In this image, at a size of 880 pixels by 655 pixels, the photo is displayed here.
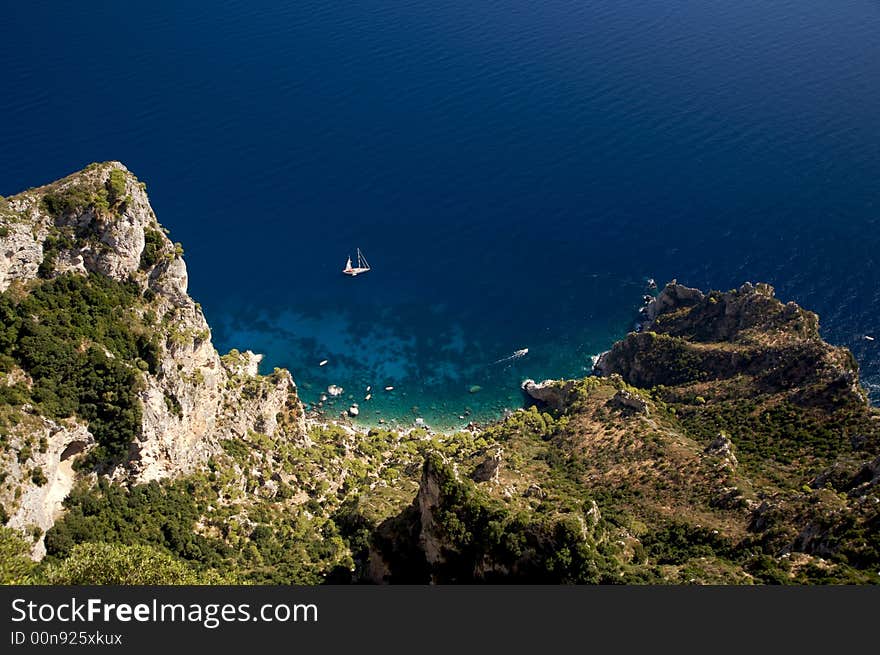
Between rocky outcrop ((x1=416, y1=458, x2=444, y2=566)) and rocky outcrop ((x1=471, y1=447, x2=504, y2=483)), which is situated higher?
rocky outcrop ((x1=471, y1=447, x2=504, y2=483))

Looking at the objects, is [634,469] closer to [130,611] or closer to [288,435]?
[288,435]

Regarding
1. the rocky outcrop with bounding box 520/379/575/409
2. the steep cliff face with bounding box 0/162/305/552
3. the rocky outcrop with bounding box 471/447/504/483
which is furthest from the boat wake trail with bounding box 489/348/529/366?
the steep cliff face with bounding box 0/162/305/552

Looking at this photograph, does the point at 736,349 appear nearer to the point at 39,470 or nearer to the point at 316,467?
the point at 316,467

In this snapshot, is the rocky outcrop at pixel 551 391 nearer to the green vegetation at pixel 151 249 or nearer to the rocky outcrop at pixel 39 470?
the green vegetation at pixel 151 249

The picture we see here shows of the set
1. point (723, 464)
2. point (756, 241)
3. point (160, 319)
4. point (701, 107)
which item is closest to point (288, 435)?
point (160, 319)

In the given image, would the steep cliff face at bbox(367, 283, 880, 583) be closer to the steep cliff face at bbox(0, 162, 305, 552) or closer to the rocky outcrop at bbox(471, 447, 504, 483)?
the rocky outcrop at bbox(471, 447, 504, 483)

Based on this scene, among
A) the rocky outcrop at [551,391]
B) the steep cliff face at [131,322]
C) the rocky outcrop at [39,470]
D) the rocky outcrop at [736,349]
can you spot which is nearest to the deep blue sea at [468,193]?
the rocky outcrop at [551,391]
